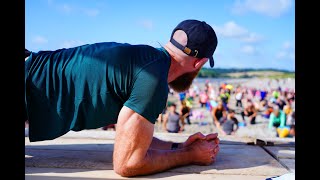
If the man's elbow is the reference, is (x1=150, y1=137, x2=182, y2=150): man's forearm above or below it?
above

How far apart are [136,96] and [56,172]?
60 centimetres

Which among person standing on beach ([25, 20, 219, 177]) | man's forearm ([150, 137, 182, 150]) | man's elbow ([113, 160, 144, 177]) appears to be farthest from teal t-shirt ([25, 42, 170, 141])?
man's forearm ([150, 137, 182, 150])

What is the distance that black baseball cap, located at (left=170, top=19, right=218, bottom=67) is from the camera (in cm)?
224

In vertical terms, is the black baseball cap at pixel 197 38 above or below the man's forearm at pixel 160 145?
above

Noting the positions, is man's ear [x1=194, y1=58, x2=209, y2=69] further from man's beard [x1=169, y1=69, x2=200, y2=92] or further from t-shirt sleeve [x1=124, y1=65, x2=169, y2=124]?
t-shirt sleeve [x1=124, y1=65, x2=169, y2=124]

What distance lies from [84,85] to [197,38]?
687 mm

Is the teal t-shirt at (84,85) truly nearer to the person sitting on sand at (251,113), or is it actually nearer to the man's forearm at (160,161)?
the man's forearm at (160,161)

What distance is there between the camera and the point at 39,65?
216 centimetres

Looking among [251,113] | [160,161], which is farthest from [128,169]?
[251,113]

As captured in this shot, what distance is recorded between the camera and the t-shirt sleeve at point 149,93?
77.0 inches

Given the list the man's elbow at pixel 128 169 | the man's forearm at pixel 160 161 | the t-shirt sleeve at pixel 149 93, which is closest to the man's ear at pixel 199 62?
the t-shirt sleeve at pixel 149 93

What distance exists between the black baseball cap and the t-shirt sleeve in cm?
31

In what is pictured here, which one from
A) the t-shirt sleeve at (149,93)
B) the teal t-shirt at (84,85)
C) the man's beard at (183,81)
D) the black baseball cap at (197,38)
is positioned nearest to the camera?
the t-shirt sleeve at (149,93)
